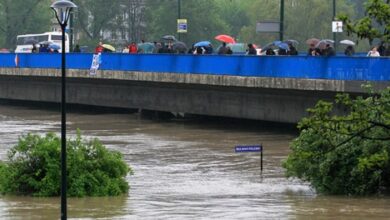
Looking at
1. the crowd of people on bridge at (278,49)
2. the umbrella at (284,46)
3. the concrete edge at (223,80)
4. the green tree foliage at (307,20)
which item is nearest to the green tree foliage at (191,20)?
the green tree foliage at (307,20)

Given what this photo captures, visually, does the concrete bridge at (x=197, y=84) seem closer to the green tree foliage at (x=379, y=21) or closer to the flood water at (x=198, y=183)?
the flood water at (x=198, y=183)

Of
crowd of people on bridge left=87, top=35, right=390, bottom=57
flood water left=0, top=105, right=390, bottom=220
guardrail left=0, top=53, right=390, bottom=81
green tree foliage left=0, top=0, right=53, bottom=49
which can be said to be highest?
green tree foliage left=0, top=0, right=53, bottom=49

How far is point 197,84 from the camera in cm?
4638

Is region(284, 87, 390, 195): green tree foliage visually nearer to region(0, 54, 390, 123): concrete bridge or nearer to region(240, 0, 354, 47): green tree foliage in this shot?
region(0, 54, 390, 123): concrete bridge

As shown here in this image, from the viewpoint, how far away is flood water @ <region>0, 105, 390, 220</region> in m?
22.1

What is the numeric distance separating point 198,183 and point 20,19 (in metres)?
85.0

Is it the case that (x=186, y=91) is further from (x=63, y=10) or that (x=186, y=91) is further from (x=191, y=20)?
(x=191, y=20)

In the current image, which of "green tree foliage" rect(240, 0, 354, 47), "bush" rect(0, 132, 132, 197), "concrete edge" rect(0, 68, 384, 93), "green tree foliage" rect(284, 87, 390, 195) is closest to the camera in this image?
"green tree foliage" rect(284, 87, 390, 195)

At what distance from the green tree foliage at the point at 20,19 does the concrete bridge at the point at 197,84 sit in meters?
46.8

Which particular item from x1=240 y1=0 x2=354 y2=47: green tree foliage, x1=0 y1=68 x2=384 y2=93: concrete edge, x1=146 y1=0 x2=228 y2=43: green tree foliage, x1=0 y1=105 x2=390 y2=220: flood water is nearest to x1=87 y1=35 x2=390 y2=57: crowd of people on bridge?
x1=0 y1=68 x2=384 y2=93: concrete edge

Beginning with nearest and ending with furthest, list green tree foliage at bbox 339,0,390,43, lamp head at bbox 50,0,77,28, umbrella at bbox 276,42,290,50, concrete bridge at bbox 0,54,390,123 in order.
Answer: green tree foliage at bbox 339,0,390,43, lamp head at bbox 50,0,77,28, concrete bridge at bbox 0,54,390,123, umbrella at bbox 276,42,290,50

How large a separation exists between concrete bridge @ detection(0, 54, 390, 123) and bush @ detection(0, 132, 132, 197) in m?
12.6

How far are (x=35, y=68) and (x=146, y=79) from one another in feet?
35.3

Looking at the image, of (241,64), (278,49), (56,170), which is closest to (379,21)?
(56,170)
